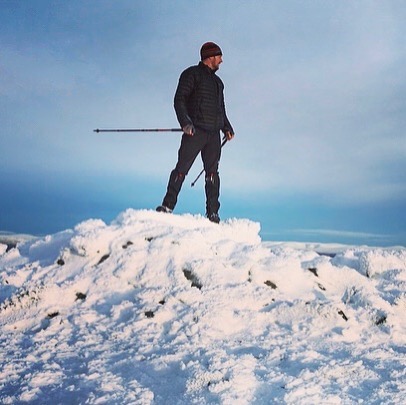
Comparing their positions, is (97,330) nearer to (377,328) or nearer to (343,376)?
(343,376)

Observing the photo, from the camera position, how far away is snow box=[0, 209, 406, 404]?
9.26 ft

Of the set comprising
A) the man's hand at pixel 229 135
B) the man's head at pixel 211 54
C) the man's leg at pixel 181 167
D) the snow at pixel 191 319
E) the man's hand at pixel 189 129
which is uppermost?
the man's head at pixel 211 54

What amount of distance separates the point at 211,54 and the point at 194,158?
1805mm

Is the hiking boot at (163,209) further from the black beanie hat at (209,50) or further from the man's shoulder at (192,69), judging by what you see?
the black beanie hat at (209,50)

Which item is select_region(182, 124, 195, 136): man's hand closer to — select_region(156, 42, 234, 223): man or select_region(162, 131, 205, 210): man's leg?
select_region(156, 42, 234, 223): man

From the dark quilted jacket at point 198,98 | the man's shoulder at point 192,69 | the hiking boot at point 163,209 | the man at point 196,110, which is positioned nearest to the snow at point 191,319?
the hiking boot at point 163,209

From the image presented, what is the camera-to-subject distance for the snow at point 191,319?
2822 millimetres

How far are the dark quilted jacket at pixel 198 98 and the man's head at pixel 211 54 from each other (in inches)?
3.7

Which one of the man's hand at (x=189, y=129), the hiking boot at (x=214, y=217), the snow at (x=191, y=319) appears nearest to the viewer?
the snow at (x=191, y=319)

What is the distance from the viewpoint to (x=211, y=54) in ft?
23.1

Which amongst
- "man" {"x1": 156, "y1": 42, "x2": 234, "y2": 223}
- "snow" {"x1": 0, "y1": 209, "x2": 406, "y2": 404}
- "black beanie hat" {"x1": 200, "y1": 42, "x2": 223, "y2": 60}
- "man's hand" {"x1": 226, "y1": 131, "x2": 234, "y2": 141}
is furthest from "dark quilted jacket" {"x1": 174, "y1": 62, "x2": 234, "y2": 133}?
"snow" {"x1": 0, "y1": 209, "x2": 406, "y2": 404}

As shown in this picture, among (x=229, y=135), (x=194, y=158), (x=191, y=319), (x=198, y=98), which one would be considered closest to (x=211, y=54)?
(x=198, y=98)

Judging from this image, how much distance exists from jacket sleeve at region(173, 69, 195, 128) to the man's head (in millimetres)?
424

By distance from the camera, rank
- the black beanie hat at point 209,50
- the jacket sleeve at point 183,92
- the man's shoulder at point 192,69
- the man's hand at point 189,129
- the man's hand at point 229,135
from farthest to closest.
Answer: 1. the man's hand at point 229,135
2. the black beanie hat at point 209,50
3. the man's shoulder at point 192,69
4. the jacket sleeve at point 183,92
5. the man's hand at point 189,129
